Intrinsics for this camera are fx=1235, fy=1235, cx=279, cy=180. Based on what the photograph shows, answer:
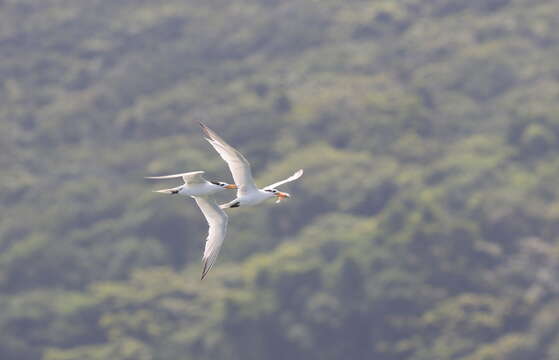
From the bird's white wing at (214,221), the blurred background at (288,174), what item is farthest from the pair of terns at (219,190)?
the blurred background at (288,174)

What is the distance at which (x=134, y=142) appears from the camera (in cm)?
7050

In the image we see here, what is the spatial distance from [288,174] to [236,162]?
42669 millimetres

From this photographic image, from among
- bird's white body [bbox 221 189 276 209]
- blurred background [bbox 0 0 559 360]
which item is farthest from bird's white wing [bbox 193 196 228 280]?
blurred background [bbox 0 0 559 360]

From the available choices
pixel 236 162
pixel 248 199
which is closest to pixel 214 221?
pixel 248 199

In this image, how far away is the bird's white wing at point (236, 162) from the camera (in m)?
16.7

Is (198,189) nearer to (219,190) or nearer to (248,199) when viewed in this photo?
(219,190)

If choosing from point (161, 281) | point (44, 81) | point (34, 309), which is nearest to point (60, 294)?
point (34, 309)

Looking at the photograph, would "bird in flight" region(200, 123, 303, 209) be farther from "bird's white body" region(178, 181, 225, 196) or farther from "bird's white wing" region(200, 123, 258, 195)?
"bird's white body" region(178, 181, 225, 196)

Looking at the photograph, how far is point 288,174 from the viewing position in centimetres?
6028

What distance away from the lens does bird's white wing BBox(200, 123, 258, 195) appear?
16719mm

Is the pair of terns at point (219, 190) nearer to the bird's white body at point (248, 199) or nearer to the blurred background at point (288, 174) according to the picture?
the bird's white body at point (248, 199)

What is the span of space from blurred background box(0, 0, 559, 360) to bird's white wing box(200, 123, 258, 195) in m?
30.4

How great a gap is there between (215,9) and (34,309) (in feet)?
120

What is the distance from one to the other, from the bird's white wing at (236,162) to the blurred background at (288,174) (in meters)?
30.4
